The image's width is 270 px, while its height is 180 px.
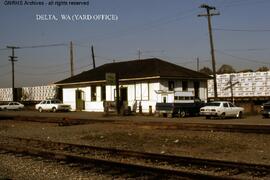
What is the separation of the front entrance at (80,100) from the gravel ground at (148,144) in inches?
903

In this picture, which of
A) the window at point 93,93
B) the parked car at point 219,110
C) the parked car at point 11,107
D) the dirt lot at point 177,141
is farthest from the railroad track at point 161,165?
the parked car at point 11,107

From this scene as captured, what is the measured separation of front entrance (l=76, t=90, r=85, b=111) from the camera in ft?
155

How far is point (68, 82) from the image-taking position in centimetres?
4944

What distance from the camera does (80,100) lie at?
47.6 m

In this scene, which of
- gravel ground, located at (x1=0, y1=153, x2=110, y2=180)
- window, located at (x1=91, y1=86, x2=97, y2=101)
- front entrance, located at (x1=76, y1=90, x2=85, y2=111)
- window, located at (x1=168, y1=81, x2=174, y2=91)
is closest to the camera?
gravel ground, located at (x1=0, y1=153, x2=110, y2=180)

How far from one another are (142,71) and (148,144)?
2590cm

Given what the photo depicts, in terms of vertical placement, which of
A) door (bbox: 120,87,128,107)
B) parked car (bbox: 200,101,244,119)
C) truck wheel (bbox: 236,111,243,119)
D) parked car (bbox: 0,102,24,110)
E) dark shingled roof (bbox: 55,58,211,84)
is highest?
dark shingled roof (bbox: 55,58,211,84)

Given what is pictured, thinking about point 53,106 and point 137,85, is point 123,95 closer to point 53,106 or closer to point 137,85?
point 137,85

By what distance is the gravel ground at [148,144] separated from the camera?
11.1 metres

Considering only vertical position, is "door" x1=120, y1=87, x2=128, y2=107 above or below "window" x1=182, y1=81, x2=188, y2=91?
below

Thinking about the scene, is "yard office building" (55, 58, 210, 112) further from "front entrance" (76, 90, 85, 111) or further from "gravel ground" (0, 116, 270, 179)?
"gravel ground" (0, 116, 270, 179)

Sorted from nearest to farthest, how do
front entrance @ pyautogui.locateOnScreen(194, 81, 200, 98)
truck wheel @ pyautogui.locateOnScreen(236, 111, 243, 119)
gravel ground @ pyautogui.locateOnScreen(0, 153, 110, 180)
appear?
gravel ground @ pyautogui.locateOnScreen(0, 153, 110, 180), truck wheel @ pyautogui.locateOnScreen(236, 111, 243, 119), front entrance @ pyautogui.locateOnScreen(194, 81, 200, 98)

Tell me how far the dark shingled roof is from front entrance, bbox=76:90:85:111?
136 cm

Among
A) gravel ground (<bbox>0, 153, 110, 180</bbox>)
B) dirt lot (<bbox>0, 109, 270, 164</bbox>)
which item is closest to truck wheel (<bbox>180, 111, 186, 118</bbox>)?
dirt lot (<bbox>0, 109, 270, 164</bbox>)
